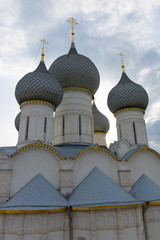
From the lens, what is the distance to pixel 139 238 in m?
6.58

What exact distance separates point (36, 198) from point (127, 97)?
329 inches

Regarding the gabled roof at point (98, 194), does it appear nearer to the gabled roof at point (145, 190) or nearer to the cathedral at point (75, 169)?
the cathedral at point (75, 169)

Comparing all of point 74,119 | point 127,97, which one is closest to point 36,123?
point 74,119

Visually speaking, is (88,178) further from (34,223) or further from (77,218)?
(34,223)

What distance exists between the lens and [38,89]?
9.94 metres

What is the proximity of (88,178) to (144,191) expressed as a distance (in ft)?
8.33

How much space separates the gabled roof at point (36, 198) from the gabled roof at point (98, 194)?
59 cm

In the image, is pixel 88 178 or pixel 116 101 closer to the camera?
pixel 88 178

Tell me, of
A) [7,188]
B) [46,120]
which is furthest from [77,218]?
[46,120]

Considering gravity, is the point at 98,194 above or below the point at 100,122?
below

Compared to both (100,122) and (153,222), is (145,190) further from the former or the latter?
(100,122)

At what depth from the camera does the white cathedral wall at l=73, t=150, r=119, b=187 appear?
333 inches

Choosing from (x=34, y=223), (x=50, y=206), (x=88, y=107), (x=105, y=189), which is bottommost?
(x=34, y=223)

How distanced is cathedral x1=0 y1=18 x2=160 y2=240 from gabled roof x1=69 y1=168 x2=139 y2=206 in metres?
0.03
